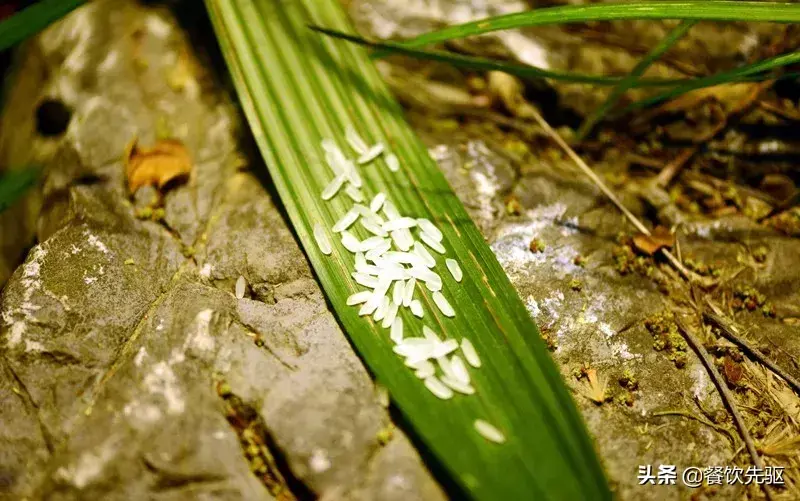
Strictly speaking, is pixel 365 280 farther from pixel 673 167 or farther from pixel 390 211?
pixel 673 167

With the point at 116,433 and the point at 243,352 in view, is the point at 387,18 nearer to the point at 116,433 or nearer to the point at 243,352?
the point at 243,352

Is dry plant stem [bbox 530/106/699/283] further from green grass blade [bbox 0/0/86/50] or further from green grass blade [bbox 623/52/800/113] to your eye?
green grass blade [bbox 0/0/86/50]

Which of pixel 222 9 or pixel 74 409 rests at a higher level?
pixel 222 9

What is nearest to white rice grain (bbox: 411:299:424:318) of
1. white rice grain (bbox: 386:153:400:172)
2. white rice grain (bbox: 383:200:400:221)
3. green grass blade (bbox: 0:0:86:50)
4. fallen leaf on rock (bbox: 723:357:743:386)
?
white rice grain (bbox: 383:200:400:221)

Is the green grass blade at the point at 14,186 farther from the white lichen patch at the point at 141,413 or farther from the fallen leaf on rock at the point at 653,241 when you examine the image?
the fallen leaf on rock at the point at 653,241

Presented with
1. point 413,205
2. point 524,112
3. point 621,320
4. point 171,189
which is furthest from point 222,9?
point 621,320

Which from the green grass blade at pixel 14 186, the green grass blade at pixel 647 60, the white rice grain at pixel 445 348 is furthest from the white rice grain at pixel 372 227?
the green grass blade at pixel 14 186
